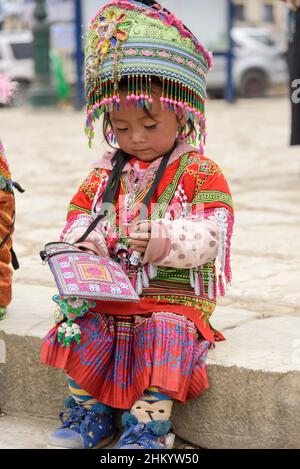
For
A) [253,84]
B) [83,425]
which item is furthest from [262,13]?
[83,425]

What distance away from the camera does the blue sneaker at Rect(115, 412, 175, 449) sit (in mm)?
2414

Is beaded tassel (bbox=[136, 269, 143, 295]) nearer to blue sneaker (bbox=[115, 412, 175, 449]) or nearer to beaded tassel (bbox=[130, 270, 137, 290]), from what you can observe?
beaded tassel (bbox=[130, 270, 137, 290])

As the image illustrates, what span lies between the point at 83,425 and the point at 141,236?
58 centimetres

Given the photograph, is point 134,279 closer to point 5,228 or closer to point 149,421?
point 149,421

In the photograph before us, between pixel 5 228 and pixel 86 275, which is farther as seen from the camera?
pixel 5 228

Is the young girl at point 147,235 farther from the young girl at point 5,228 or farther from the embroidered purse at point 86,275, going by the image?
the young girl at point 5,228

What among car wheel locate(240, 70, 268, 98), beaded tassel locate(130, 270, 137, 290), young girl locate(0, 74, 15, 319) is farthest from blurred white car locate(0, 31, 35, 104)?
beaded tassel locate(130, 270, 137, 290)

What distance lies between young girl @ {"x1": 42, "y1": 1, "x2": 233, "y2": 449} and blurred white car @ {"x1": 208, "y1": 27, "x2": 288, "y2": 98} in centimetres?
1372

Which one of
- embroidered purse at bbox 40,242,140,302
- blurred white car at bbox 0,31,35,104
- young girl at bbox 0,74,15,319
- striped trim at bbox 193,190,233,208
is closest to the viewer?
embroidered purse at bbox 40,242,140,302

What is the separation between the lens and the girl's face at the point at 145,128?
2.64 m

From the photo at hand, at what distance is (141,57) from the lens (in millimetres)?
2600

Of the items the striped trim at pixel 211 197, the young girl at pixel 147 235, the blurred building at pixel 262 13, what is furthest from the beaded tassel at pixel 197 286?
the blurred building at pixel 262 13

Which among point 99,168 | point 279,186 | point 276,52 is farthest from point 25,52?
point 99,168

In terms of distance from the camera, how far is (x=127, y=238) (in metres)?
2.70
